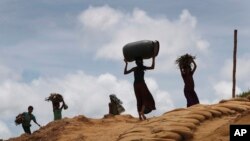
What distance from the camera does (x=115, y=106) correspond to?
1571 cm

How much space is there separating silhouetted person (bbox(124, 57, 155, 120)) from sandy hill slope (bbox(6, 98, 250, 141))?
566mm

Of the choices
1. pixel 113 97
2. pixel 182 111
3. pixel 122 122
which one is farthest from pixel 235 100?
pixel 113 97

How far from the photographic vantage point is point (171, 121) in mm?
9117

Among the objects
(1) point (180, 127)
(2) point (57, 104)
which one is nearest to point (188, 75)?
(1) point (180, 127)

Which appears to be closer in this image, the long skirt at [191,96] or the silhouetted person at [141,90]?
the silhouetted person at [141,90]

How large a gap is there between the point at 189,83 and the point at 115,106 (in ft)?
13.2

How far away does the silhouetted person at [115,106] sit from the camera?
15.5 meters

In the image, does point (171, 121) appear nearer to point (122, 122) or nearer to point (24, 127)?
point (122, 122)

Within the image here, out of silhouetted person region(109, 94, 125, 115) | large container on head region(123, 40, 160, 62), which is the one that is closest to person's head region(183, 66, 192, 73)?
large container on head region(123, 40, 160, 62)

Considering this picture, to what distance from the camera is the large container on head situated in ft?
37.1

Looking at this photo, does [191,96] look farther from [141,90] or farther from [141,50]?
[141,50]

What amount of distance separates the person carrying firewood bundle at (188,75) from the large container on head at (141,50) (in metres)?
0.92

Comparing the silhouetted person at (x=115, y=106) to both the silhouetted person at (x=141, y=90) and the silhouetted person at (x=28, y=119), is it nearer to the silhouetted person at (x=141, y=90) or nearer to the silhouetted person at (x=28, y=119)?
the silhouetted person at (x=28, y=119)

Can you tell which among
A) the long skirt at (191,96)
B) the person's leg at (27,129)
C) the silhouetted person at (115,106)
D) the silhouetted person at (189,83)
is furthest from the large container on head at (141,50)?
the person's leg at (27,129)
